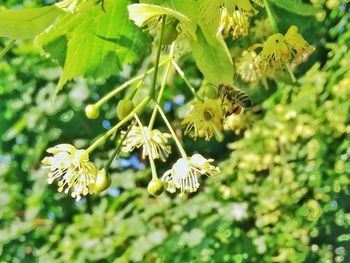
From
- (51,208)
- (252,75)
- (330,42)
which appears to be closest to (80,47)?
(252,75)

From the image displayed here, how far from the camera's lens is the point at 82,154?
807 millimetres

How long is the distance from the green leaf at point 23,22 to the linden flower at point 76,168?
0.68ft

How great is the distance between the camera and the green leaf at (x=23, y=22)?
23.3 inches

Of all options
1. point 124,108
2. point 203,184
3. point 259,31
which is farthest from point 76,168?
point 203,184

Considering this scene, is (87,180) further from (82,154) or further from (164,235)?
(164,235)

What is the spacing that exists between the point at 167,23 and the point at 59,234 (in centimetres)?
215

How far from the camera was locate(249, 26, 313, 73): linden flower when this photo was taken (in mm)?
746

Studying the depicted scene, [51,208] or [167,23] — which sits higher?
[167,23]

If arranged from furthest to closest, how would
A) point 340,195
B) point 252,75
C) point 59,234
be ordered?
point 59,234 → point 340,195 → point 252,75

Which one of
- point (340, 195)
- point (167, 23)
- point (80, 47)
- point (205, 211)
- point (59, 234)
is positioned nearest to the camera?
point (167, 23)

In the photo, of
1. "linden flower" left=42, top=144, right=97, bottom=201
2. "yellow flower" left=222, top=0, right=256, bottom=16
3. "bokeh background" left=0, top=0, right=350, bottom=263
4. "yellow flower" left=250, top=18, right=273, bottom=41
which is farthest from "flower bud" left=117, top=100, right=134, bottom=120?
"bokeh background" left=0, top=0, right=350, bottom=263

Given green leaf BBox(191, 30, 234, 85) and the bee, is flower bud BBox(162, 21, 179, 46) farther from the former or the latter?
the bee

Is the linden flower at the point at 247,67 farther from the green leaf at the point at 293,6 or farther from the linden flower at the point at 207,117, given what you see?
the green leaf at the point at 293,6

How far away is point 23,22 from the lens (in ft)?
1.96
